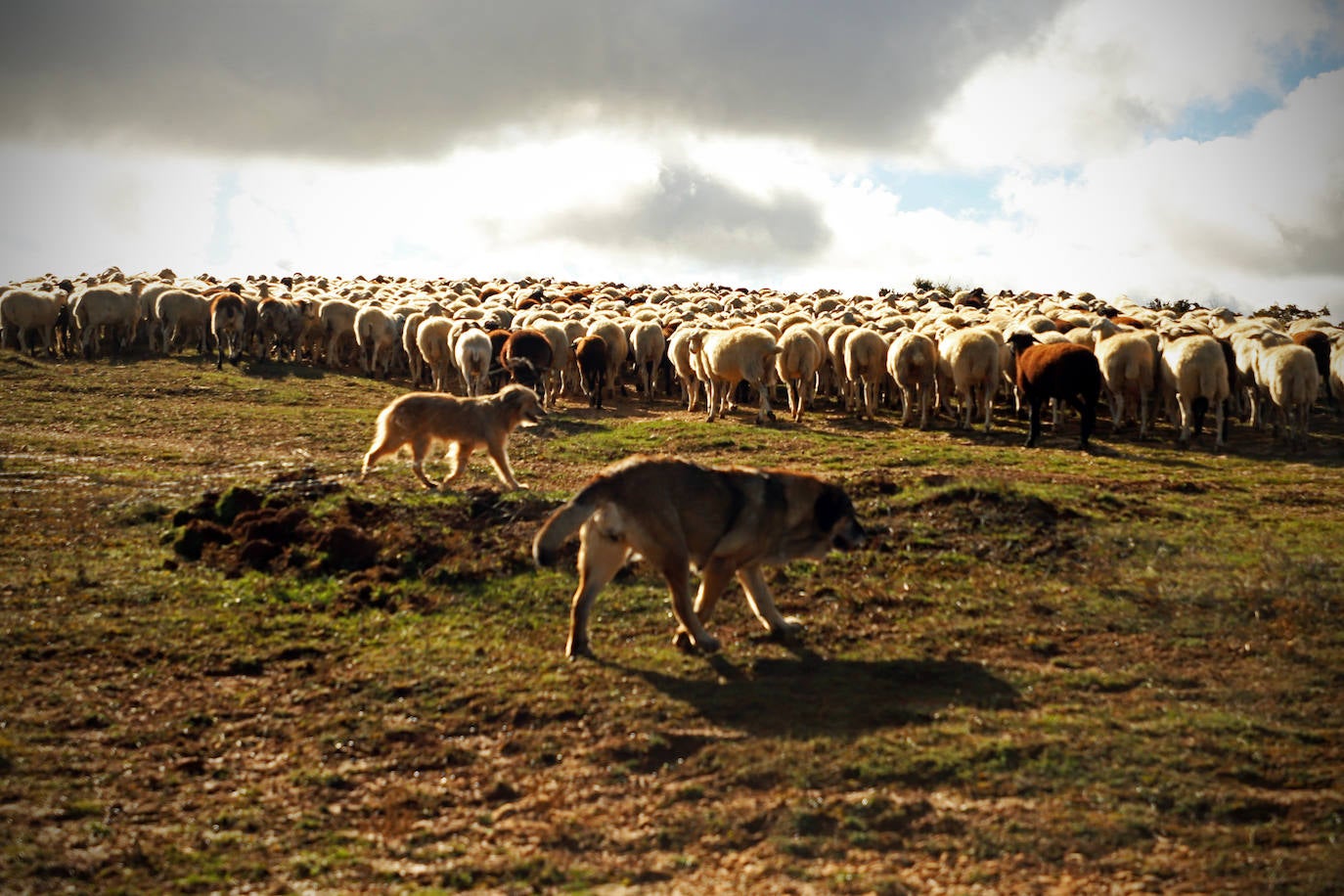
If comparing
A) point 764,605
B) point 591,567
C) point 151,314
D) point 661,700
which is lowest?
point 661,700

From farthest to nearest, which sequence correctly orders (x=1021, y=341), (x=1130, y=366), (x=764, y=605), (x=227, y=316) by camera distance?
(x=227, y=316), (x=1021, y=341), (x=1130, y=366), (x=764, y=605)

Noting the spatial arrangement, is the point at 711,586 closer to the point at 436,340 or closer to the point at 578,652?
the point at 578,652

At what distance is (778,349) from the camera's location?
2212 cm

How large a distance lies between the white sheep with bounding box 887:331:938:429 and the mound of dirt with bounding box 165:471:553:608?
10661 millimetres

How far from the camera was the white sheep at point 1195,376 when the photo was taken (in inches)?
740

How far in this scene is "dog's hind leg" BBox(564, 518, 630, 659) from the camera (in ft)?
28.2

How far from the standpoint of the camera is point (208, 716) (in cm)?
821

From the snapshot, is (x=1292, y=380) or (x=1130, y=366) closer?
(x=1292, y=380)

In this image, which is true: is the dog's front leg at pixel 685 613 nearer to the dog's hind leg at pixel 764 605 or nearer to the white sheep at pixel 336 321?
the dog's hind leg at pixel 764 605

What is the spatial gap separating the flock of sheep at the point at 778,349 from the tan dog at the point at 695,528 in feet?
36.6

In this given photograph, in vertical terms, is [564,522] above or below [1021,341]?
below

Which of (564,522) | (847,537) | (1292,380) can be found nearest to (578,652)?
(564,522)

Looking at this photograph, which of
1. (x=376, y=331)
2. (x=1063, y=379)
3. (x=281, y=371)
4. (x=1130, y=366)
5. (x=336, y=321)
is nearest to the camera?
(x=1063, y=379)

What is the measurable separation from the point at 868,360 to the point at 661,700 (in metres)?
15.1
